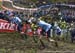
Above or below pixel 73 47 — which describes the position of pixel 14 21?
above

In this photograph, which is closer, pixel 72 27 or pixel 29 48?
pixel 29 48

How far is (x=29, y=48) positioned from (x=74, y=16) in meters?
5.14

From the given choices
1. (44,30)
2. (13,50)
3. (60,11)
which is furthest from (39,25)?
(13,50)

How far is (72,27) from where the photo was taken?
23234 mm

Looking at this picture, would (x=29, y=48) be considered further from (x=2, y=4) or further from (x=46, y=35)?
(x=2, y=4)

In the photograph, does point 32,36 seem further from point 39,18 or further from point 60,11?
point 60,11

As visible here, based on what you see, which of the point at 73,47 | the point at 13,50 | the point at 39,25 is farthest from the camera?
the point at 39,25

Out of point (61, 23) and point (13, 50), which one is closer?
point (13, 50)

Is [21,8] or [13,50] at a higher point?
[21,8]

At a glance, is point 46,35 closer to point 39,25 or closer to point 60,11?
point 39,25

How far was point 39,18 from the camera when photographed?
75.9ft

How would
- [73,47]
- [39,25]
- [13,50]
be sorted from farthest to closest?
1. [39,25]
2. [73,47]
3. [13,50]

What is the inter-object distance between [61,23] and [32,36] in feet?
7.95

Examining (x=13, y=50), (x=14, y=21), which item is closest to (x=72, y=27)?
(x=14, y=21)
